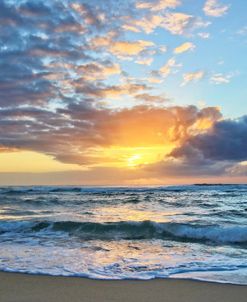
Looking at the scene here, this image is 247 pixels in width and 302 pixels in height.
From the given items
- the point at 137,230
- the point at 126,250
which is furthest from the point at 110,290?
the point at 137,230

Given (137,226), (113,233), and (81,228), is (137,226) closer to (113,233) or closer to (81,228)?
(113,233)

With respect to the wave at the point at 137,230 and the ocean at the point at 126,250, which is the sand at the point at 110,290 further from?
the wave at the point at 137,230

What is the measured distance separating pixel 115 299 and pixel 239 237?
25.6 ft

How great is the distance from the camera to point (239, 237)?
12078mm

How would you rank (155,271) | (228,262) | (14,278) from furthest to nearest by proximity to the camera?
1. (228,262)
2. (155,271)
3. (14,278)

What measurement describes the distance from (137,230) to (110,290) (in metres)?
7.68

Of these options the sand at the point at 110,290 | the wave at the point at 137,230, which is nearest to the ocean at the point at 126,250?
the wave at the point at 137,230

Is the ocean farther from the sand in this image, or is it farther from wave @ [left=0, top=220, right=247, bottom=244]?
the sand

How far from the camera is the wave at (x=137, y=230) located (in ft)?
39.8

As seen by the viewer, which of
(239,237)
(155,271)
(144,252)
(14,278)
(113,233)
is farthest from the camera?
(113,233)

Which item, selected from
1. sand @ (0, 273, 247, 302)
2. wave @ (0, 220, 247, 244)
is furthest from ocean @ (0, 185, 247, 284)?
sand @ (0, 273, 247, 302)

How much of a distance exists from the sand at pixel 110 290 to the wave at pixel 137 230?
18.6 ft

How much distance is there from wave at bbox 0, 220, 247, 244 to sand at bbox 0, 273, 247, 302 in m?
5.67

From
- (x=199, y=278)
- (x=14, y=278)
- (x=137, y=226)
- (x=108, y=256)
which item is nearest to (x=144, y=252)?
(x=108, y=256)
